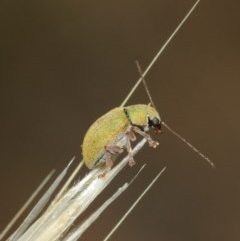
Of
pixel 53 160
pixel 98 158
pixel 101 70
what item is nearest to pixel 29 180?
pixel 53 160

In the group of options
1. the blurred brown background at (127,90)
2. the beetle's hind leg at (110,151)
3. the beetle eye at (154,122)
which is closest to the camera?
Answer: the beetle's hind leg at (110,151)

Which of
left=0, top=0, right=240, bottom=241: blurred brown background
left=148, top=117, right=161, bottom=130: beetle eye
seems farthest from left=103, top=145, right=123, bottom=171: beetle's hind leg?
left=0, top=0, right=240, bottom=241: blurred brown background

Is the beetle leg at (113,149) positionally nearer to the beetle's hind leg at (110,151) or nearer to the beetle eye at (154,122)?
the beetle's hind leg at (110,151)

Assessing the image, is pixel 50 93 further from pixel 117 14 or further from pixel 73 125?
pixel 117 14

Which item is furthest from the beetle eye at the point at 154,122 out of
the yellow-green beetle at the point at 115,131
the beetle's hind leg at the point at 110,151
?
the beetle's hind leg at the point at 110,151

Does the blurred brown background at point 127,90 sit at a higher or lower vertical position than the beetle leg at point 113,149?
higher
